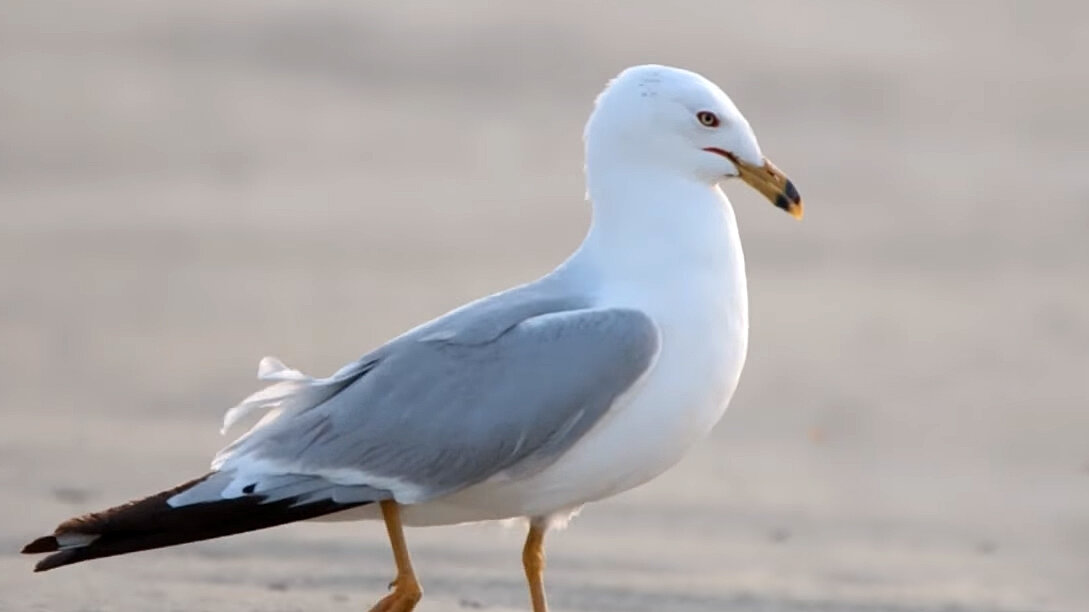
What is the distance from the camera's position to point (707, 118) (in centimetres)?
623

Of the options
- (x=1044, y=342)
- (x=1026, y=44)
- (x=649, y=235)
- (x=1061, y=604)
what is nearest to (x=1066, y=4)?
(x=1026, y=44)

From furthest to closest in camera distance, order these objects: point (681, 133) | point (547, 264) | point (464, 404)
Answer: point (547, 264) → point (681, 133) → point (464, 404)

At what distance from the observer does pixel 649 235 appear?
6.15m

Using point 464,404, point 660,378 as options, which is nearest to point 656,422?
point 660,378

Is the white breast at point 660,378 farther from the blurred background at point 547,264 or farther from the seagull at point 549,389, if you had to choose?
the blurred background at point 547,264

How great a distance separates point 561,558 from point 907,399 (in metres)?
1.85

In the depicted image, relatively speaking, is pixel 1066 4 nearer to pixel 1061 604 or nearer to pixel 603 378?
pixel 1061 604

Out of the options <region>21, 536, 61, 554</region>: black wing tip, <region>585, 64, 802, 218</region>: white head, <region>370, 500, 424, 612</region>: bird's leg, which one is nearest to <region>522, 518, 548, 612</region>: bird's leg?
<region>370, 500, 424, 612</region>: bird's leg

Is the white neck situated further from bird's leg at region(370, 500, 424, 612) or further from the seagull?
bird's leg at region(370, 500, 424, 612)

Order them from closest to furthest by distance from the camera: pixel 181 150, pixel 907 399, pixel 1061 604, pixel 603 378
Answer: pixel 603 378 < pixel 1061 604 < pixel 907 399 < pixel 181 150

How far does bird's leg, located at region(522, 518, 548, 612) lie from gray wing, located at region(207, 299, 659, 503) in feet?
1.28

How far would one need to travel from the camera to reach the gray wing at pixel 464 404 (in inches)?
233

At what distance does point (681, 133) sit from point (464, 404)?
0.88m

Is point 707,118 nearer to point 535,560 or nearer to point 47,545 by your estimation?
point 535,560
